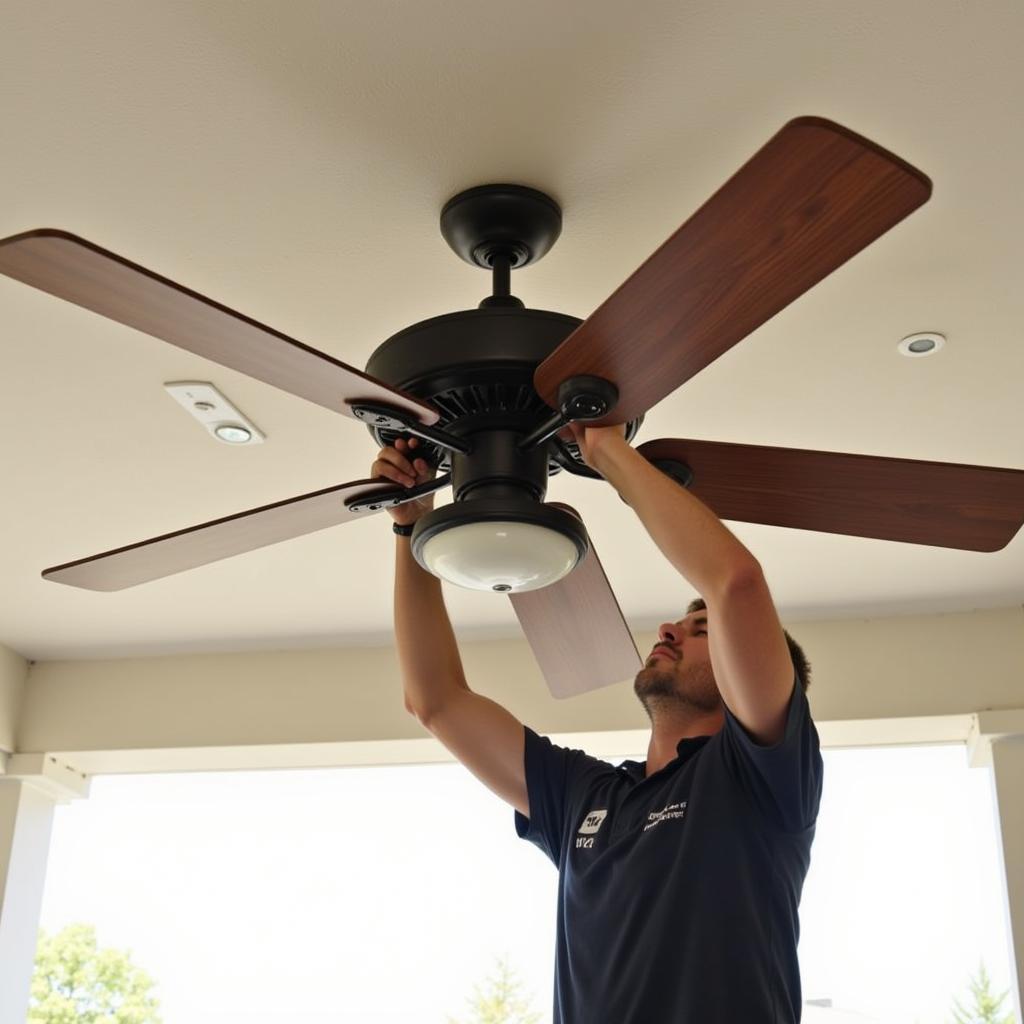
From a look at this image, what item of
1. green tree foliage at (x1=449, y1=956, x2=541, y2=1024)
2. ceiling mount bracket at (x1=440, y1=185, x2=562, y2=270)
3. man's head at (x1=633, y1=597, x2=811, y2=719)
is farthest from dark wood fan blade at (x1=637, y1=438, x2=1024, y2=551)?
green tree foliage at (x1=449, y1=956, x2=541, y2=1024)

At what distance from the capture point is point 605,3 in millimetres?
1476

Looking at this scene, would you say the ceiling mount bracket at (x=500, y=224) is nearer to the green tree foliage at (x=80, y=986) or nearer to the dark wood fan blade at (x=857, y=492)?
the dark wood fan blade at (x=857, y=492)

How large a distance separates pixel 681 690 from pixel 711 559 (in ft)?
1.48

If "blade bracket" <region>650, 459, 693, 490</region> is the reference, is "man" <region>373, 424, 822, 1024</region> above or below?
below

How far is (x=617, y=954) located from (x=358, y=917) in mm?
5098

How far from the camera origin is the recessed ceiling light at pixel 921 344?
210cm

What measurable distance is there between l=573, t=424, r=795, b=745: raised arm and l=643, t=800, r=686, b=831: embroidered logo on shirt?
218 mm

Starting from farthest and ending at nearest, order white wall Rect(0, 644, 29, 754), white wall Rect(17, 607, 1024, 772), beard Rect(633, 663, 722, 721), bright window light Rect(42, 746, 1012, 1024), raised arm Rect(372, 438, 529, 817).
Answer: bright window light Rect(42, 746, 1012, 1024), white wall Rect(0, 644, 29, 754), white wall Rect(17, 607, 1024, 772), raised arm Rect(372, 438, 529, 817), beard Rect(633, 663, 722, 721)

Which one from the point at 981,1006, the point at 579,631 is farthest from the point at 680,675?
the point at 981,1006

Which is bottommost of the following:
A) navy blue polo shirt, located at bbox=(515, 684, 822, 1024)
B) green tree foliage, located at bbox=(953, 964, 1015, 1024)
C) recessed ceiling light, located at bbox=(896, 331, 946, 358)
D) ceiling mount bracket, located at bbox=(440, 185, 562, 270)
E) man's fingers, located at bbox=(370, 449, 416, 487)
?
navy blue polo shirt, located at bbox=(515, 684, 822, 1024)

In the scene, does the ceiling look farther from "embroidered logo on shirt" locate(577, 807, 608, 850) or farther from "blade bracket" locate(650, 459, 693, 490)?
"embroidered logo on shirt" locate(577, 807, 608, 850)

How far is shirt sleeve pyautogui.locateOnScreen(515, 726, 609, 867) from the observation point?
1912 millimetres

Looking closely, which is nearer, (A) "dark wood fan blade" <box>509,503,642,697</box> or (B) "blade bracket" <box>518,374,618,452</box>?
(B) "blade bracket" <box>518,374,618,452</box>

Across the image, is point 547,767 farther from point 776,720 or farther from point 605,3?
point 605,3
